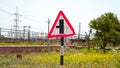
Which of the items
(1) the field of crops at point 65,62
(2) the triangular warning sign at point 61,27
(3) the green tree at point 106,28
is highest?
(3) the green tree at point 106,28

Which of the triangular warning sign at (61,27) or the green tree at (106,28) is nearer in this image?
the triangular warning sign at (61,27)

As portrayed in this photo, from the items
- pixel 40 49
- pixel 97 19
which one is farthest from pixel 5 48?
pixel 97 19

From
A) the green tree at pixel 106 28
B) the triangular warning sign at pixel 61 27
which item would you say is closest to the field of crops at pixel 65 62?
the triangular warning sign at pixel 61 27

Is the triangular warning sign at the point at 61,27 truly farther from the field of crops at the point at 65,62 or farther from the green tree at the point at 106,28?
the green tree at the point at 106,28

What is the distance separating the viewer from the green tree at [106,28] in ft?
111

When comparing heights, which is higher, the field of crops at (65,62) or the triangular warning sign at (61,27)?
the triangular warning sign at (61,27)

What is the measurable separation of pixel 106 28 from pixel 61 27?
26.8 meters

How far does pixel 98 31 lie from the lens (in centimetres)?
3472

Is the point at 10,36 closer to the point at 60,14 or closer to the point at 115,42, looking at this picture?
the point at 115,42

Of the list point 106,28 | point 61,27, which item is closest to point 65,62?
point 61,27

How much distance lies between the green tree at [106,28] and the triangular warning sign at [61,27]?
25986 millimetres

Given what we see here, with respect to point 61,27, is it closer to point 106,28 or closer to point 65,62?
point 65,62

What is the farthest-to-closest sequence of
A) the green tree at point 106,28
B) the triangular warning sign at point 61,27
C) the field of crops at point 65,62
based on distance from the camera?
the green tree at point 106,28, the field of crops at point 65,62, the triangular warning sign at point 61,27

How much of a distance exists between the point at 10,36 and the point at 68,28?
50.0m
